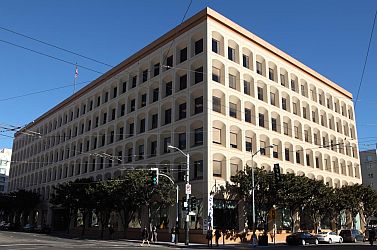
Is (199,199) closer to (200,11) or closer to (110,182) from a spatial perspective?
(110,182)

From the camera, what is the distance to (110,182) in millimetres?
45219

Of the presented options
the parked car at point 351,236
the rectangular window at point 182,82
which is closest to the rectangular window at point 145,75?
the rectangular window at point 182,82

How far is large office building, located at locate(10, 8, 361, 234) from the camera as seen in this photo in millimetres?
43875

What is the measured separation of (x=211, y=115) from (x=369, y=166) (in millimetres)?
77376

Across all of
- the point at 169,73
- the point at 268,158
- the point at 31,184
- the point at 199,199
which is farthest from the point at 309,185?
the point at 31,184

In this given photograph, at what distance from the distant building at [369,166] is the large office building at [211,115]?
1425 inches

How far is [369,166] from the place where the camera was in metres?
104

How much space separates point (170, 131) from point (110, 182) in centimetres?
919

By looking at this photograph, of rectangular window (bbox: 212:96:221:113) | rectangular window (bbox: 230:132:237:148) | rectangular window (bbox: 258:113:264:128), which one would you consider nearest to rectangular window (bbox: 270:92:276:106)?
rectangular window (bbox: 258:113:264:128)

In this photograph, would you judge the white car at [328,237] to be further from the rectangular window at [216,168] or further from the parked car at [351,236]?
the rectangular window at [216,168]

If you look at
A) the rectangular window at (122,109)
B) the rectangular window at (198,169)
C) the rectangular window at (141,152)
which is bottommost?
the rectangular window at (198,169)

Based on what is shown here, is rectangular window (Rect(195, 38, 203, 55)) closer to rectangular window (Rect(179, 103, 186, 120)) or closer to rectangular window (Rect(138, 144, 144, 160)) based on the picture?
rectangular window (Rect(179, 103, 186, 120))

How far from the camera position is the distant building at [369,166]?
4053 inches

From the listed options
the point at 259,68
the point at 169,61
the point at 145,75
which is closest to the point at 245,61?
the point at 259,68
